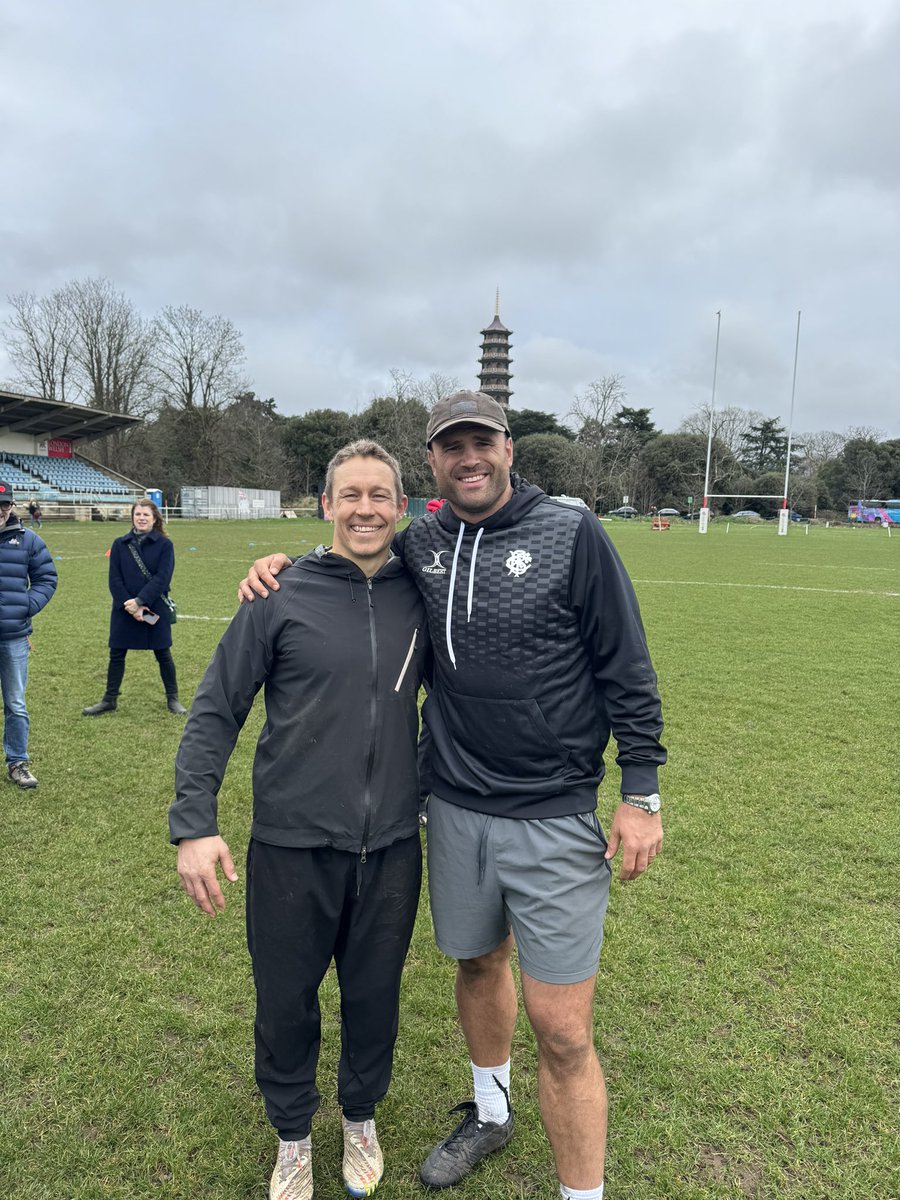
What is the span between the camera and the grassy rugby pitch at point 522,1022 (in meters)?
2.34

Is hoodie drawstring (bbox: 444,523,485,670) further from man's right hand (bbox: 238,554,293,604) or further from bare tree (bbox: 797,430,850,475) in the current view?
bare tree (bbox: 797,430,850,475)

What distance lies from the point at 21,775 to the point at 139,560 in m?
2.26

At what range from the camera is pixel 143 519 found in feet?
22.3

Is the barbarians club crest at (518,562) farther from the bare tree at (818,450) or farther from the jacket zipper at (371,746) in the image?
the bare tree at (818,450)

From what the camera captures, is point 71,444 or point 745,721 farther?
point 71,444

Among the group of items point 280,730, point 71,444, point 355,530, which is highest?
point 71,444

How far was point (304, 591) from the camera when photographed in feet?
7.03

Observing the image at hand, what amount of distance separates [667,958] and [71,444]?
51.0m

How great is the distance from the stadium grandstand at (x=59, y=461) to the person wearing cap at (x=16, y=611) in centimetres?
3573

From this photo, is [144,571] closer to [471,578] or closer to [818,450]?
[471,578]

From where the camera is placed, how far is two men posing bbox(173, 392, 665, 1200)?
2.02 metres

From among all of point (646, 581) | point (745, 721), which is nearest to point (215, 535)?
point (646, 581)

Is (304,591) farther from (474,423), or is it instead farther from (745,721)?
(745,721)

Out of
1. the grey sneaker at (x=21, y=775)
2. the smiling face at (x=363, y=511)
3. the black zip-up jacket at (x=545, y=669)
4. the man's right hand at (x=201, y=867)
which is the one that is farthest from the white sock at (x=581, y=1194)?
the grey sneaker at (x=21, y=775)
